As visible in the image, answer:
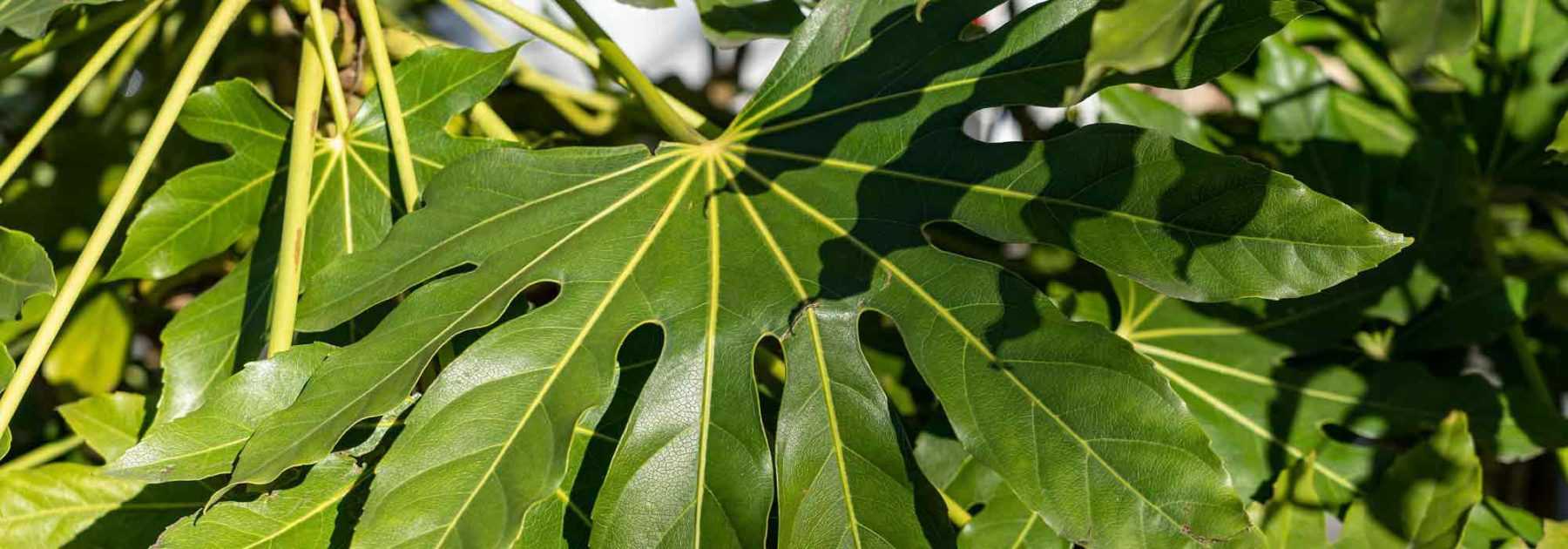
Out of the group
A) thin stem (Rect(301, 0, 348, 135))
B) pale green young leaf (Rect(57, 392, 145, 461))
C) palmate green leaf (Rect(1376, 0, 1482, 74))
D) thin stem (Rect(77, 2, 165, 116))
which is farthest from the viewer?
thin stem (Rect(77, 2, 165, 116))

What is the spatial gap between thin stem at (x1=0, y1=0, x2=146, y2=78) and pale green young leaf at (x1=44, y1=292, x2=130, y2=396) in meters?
0.30

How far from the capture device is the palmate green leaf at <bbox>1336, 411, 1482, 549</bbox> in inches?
36.3

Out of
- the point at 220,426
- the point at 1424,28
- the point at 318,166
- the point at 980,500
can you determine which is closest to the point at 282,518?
the point at 220,426

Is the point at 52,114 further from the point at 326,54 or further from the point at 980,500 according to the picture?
the point at 980,500

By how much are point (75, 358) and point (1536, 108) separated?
1.43 metres

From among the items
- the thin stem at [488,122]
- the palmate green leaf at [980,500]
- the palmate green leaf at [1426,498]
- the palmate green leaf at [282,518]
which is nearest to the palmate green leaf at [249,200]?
the thin stem at [488,122]

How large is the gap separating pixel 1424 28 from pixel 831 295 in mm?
387

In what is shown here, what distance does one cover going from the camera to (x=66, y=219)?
122 cm

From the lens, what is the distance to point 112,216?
0.76 m

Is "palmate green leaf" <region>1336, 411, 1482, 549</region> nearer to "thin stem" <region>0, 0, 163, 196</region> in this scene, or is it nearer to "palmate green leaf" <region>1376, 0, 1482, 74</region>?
"palmate green leaf" <region>1376, 0, 1482, 74</region>

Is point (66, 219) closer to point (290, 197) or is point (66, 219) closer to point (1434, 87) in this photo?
point (290, 197)

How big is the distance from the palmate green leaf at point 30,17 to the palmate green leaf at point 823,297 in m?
0.24

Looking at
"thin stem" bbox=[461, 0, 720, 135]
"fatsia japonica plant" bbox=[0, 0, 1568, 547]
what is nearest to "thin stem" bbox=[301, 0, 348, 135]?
"fatsia japonica plant" bbox=[0, 0, 1568, 547]

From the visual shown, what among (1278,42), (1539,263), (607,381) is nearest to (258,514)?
(607,381)
